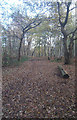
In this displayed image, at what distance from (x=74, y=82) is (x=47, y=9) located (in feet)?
27.2

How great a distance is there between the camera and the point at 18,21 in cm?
1191

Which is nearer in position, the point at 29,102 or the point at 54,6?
the point at 29,102

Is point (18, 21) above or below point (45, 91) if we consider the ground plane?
above

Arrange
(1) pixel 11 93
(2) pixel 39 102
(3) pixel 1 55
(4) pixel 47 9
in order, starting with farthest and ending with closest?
(4) pixel 47 9
(3) pixel 1 55
(1) pixel 11 93
(2) pixel 39 102

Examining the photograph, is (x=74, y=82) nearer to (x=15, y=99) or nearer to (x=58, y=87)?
(x=58, y=87)

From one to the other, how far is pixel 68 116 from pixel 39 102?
1240 millimetres

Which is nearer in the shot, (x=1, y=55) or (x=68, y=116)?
(x=68, y=116)

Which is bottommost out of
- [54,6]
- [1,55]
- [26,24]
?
[1,55]

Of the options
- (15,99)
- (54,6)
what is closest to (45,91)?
(15,99)

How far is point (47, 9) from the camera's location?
34.0 ft

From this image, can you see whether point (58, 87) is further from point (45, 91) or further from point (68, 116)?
point (68, 116)

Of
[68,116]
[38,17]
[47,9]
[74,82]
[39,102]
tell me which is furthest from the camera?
[38,17]

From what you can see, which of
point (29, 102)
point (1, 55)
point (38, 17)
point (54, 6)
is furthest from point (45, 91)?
point (38, 17)

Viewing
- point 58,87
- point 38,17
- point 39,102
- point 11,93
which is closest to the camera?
point 39,102
